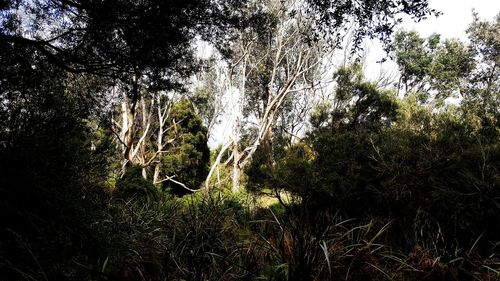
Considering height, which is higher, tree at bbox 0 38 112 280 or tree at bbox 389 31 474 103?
tree at bbox 389 31 474 103

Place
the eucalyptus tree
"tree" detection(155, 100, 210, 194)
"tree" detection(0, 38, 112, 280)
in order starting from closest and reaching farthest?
"tree" detection(0, 38, 112, 280) < the eucalyptus tree < "tree" detection(155, 100, 210, 194)

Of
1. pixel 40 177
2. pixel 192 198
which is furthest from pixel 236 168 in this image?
pixel 40 177

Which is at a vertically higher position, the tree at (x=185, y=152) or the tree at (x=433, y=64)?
the tree at (x=433, y=64)

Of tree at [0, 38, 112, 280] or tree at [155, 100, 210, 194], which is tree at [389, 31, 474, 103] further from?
tree at [0, 38, 112, 280]

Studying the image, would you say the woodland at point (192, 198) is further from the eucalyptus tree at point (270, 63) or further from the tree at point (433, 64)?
the tree at point (433, 64)

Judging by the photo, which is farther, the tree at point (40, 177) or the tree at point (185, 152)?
the tree at point (185, 152)

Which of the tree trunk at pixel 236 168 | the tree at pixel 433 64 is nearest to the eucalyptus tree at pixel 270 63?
the tree trunk at pixel 236 168

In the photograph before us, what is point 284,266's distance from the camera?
9.23 feet

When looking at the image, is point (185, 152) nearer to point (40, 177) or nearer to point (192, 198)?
point (192, 198)

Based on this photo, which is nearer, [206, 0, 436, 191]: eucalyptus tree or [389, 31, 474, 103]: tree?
[206, 0, 436, 191]: eucalyptus tree

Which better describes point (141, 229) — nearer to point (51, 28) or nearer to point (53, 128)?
point (53, 128)

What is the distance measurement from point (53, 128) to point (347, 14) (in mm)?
4046

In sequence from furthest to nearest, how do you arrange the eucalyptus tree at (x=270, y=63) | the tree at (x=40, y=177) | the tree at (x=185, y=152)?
1. the tree at (x=185, y=152)
2. the eucalyptus tree at (x=270, y=63)
3. the tree at (x=40, y=177)

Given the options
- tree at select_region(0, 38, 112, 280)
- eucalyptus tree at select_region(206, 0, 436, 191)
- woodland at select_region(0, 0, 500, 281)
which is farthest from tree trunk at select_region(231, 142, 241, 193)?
tree at select_region(0, 38, 112, 280)
